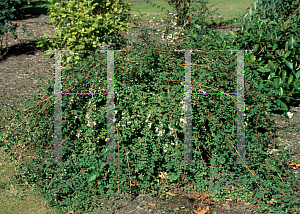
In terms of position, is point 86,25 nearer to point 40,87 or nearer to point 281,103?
point 40,87

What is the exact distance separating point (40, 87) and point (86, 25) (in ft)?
5.48

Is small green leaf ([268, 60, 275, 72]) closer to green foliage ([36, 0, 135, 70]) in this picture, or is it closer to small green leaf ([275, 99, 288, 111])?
small green leaf ([275, 99, 288, 111])

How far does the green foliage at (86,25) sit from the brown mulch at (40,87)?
0.38m

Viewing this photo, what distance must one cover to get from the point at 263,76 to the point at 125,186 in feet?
11.1

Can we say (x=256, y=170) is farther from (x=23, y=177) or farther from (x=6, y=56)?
(x=6, y=56)

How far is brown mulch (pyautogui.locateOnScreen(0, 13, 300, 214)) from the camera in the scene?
333 centimetres

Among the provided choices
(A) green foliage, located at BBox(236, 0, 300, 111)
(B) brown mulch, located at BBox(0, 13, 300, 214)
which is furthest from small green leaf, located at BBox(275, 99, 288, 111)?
(B) brown mulch, located at BBox(0, 13, 300, 214)

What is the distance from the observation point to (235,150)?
12.0ft

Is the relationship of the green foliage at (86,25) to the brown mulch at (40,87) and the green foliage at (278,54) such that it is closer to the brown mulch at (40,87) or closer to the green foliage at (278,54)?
the brown mulch at (40,87)

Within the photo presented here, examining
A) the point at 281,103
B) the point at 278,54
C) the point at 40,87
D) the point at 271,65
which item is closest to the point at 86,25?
the point at 40,87

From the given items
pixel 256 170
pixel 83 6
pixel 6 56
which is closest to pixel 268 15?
pixel 83 6

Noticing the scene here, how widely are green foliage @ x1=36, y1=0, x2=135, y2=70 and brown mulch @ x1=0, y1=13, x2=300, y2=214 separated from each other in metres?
0.38

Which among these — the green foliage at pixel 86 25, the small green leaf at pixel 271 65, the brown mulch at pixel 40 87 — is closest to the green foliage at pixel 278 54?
the small green leaf at pixel 271 65

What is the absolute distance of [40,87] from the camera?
5.97 meters
